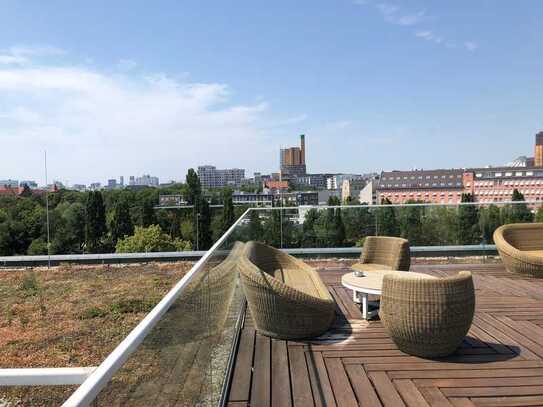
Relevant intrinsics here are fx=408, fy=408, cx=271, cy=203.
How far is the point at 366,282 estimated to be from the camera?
148 inches

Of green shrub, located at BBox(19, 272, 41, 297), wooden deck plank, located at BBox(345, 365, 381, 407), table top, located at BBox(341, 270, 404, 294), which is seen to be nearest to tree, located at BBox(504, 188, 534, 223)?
table top, located at BBox(341, 270, 404, 294)

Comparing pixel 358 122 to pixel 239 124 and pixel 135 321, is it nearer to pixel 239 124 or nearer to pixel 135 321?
pixel 239 124

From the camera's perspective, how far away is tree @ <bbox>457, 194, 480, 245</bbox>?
21.5ft

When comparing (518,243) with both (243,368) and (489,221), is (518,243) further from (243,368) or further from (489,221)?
(243,368)

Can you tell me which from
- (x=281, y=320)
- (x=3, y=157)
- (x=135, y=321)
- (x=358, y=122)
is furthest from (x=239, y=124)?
(x=281, y=320)

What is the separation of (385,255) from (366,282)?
110 centimetres

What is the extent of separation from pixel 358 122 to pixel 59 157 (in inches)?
1309

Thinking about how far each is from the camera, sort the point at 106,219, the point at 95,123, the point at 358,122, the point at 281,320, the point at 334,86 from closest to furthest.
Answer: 1. the point at 281,320
2. the point at 334,86
3. the point at 358,122
4. the point at 95,123
5. the point at 106,219

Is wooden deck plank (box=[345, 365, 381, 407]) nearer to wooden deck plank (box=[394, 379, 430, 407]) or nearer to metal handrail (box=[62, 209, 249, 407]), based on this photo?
wooden deck plank (box=[394, 379, 430, 407])

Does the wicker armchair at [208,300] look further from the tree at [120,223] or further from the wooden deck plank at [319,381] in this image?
the tree at [120,223]

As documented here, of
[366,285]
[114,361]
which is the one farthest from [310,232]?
[114,361]

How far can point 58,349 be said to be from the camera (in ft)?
21.5

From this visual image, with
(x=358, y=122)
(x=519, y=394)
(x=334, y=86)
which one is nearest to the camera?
(x=519, y=394)

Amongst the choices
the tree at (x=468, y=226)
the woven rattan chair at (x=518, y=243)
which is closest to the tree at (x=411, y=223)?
the tree at (x=468, y=226)
